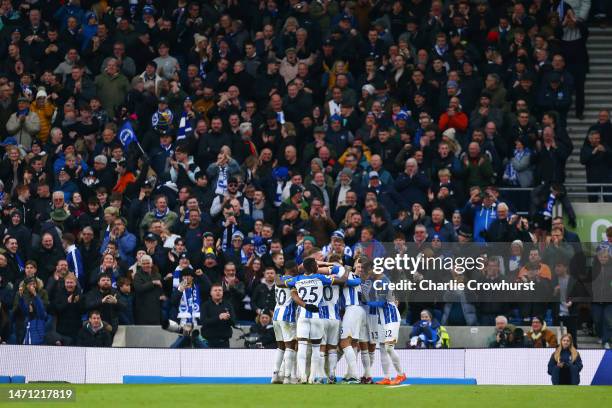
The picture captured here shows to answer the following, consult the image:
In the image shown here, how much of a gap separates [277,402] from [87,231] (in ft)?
33.1

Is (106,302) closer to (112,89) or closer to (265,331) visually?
(265,331)

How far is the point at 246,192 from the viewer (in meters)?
30.1

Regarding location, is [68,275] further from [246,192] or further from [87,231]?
[246,192]

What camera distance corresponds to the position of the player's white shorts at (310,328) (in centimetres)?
2447

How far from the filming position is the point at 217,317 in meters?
27.8

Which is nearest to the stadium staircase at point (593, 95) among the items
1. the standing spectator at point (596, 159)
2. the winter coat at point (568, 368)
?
the standing spectator at point (596, 159)

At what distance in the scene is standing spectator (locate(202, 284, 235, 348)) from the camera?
27.8m

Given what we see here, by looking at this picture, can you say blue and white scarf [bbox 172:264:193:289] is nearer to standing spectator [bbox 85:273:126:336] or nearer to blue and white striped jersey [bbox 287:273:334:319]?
standing spectator [bbox 85:273:126:336]

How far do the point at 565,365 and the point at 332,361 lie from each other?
4359 millimetres

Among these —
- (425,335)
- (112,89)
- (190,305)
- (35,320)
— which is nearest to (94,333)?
(35,320)

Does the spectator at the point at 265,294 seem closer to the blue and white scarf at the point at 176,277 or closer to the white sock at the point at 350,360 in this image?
the blue and white scarf at the point at 176,277

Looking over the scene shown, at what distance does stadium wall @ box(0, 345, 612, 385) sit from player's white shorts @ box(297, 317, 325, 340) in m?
2.56

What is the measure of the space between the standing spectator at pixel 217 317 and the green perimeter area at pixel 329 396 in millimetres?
3145

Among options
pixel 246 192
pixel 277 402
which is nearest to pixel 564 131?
pixel 246 192
